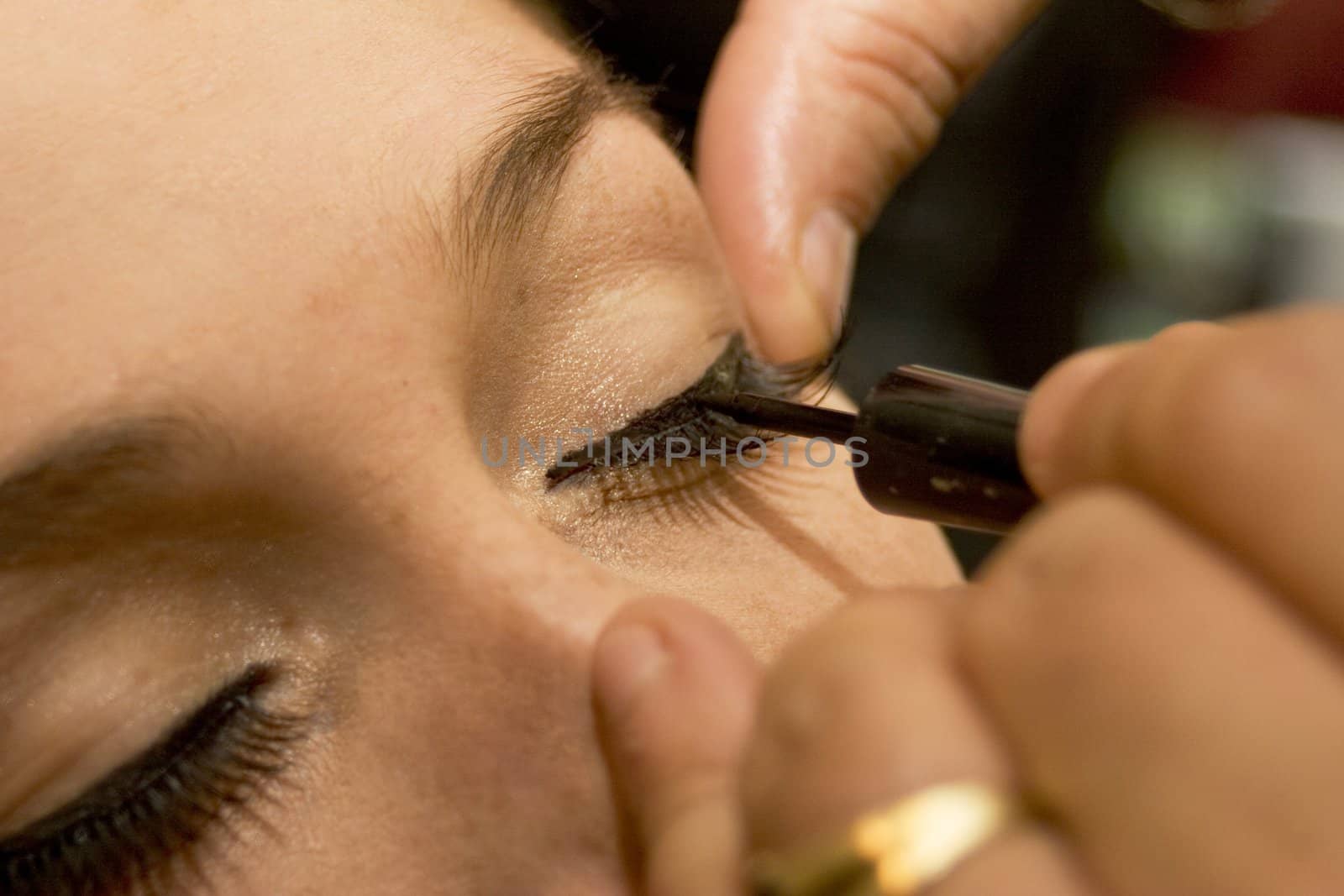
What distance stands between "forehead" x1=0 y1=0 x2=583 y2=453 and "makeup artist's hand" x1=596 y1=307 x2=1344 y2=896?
0.95 feet

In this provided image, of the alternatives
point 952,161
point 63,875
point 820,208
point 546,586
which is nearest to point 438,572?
point 546,586

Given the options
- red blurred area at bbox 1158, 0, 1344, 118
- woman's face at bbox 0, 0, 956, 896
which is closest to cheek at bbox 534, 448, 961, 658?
woman's face at bbox 0, 0, 956, 896

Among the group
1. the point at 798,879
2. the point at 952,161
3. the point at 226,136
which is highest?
the point at 226,136

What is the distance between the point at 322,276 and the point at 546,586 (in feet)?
0.57

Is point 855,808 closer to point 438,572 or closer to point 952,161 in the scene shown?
point 438,572

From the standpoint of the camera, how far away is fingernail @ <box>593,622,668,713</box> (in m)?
0.38

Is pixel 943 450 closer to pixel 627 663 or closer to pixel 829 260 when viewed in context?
pixel 627 663

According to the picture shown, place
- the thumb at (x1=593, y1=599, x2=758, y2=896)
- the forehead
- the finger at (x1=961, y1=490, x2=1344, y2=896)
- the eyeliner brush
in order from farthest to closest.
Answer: the eyeliner brush
the forehead
the thumb at (x1=593, y1=599, x2=758, y2=896)
the finger at (x1=961, y1=490, x2=1344, y2=896)

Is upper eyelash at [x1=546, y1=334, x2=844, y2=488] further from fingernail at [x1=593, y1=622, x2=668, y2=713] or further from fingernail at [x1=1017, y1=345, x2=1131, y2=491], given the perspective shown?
fingernail at [x1=1017, y1=345, x2=1131, y2=491]

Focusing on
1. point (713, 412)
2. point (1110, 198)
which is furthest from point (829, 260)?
point (1110, 198)

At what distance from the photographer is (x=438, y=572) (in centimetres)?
45

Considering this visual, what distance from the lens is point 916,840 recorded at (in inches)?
9.7

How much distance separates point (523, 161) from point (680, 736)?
32 centimetres

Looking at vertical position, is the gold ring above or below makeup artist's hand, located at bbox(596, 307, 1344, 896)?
below
